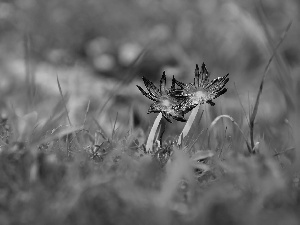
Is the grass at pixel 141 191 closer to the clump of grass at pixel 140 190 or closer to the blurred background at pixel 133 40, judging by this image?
the clump of grass at pixel 140 190

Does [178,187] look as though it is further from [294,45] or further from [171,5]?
[171,5]

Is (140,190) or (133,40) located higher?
(133,40)

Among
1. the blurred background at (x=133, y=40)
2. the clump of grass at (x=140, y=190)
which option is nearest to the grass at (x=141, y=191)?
the clump of grass at (x=140, y=190)

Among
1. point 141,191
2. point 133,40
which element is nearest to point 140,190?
point 141,191

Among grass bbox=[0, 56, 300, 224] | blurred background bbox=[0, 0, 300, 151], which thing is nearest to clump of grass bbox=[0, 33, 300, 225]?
grass bbox=[0, 56, 300, 224]

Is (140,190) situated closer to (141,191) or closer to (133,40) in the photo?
(141,191)

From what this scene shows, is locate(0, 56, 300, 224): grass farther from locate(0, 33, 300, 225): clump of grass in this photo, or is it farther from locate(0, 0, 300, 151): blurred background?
locate(0, 0, 300, 151): blurred background

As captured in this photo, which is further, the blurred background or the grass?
the blurred background

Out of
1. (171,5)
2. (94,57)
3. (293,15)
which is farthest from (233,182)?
→ (171,5)

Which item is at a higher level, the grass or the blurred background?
the blurred background

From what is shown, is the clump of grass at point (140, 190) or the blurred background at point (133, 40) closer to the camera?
the clump of grass at point (140, 190)

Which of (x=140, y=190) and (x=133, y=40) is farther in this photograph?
(x=133, y=40)
